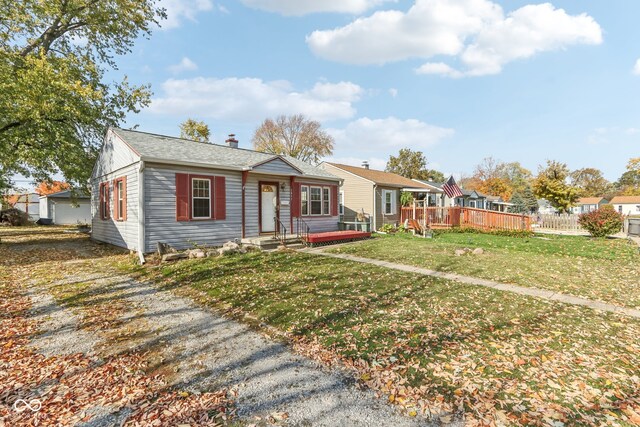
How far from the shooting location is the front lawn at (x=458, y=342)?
2.85 m

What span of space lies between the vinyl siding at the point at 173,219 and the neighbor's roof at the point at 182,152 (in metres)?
0.37

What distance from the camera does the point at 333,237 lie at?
13.7 metres

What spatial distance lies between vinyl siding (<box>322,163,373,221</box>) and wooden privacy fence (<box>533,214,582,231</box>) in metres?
14.3

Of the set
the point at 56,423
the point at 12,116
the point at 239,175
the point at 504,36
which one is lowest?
the point at 56,423

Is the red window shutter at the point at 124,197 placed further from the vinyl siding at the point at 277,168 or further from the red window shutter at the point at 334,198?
the red window shutter at the point at 334,198

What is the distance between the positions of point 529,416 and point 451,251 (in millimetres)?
9168

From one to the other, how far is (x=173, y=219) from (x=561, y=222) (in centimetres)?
2542

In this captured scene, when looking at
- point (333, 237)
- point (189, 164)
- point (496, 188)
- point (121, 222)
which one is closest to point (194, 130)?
point (121, 222)

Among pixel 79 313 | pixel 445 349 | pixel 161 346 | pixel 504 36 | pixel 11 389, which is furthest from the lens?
pixel 504 36

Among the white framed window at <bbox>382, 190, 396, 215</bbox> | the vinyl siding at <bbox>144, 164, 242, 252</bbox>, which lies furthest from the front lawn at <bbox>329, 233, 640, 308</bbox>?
the white framed window at <bbox>382, 190, 396, 215</bbox>

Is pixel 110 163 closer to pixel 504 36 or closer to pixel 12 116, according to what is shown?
pixel 12 116

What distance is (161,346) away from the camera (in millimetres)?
4105

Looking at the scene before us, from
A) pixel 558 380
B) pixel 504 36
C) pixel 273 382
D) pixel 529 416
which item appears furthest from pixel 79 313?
pixel 504 36

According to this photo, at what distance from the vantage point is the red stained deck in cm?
1287
